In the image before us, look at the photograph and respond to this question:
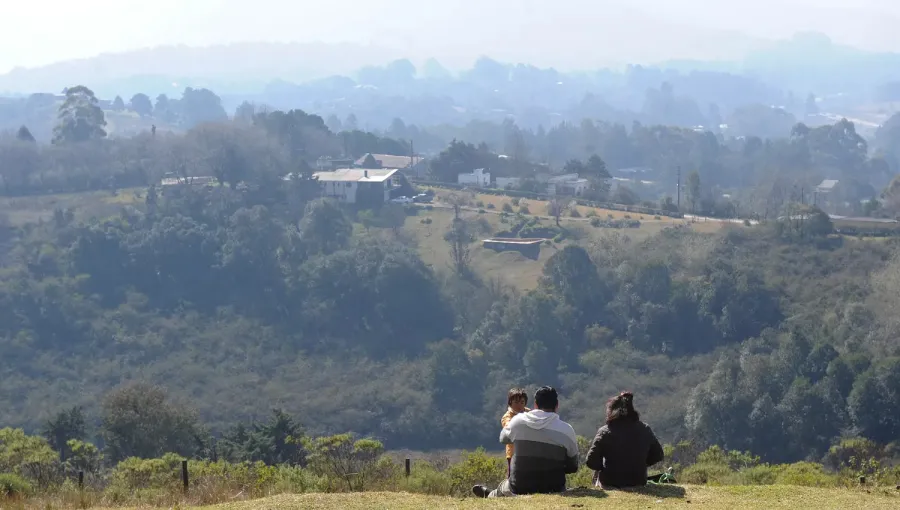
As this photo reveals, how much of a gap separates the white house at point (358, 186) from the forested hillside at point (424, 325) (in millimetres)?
1876

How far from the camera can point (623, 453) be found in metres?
7.24

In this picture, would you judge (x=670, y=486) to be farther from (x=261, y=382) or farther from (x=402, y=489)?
(x=261, y=382)

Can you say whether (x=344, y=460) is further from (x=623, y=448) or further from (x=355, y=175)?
(x=355, y=175)

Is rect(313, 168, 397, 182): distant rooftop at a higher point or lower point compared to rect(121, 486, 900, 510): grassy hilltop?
lower

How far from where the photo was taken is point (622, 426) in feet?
23.4

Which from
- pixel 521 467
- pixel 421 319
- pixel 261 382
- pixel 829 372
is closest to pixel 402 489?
pixel 521 467

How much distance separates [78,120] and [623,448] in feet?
168

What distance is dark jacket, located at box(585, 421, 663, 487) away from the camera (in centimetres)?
714

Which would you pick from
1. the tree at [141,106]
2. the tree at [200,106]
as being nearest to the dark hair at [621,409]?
the tree at [141,106]

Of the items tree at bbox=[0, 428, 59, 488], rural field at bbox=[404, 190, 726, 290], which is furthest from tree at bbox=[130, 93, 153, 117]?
tree at bbox=[0, 428, 59, 488]

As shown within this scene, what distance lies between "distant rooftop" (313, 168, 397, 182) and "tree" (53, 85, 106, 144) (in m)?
12.7

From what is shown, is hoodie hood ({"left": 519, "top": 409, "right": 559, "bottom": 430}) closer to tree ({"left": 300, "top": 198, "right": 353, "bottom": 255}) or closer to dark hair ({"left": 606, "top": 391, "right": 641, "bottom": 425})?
dark hair ({"left": 606, "top": 391, "right": 641, "bottom": 425})

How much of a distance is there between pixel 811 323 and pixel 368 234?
54.2 ft

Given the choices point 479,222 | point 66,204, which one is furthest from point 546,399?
point 66,204
